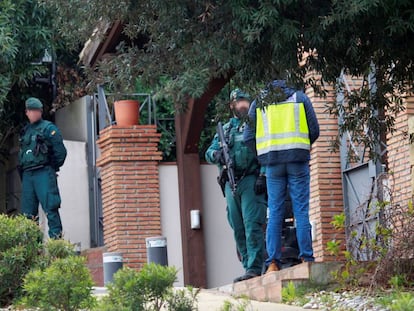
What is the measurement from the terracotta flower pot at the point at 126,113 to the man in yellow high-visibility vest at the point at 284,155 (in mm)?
5776

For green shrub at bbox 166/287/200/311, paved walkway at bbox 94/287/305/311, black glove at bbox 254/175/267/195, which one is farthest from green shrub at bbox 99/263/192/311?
black glove at bbox 254/175/267/195

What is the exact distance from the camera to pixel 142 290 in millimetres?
8492

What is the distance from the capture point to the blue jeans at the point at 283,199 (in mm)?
11555

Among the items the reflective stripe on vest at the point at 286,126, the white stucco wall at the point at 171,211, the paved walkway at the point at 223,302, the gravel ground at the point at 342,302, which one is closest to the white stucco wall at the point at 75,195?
the white stucco wall at the point at 171,211

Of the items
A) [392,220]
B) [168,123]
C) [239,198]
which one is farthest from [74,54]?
[392,220]

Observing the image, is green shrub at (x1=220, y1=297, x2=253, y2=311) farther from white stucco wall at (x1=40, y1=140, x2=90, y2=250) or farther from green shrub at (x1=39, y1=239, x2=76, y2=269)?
white stucco wall at (x1=40, y1=140, x2=90, y2=250)

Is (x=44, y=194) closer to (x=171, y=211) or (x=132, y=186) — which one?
(x=132, y=186)

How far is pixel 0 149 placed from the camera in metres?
22.3

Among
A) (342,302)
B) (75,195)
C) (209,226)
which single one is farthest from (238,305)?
(75,195)

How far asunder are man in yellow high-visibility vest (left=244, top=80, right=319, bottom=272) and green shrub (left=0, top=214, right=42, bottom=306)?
2.15m

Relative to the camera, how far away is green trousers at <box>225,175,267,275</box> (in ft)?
40.7

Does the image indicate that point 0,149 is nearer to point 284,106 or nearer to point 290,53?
point 284,106

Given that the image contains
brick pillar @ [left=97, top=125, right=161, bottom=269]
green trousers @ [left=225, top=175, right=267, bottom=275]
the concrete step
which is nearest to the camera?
the concrete step

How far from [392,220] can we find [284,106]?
4.61 ft
